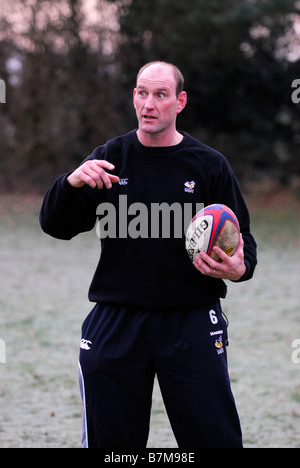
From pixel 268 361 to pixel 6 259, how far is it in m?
8.17

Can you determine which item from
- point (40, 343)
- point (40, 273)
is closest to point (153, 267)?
point (40, 343)

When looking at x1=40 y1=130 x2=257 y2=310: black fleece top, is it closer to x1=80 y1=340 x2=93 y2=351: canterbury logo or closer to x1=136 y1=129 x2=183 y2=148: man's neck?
x1=136 y1=129 x2=183 y2=148: man's neck

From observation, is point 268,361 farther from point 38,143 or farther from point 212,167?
point 38,143

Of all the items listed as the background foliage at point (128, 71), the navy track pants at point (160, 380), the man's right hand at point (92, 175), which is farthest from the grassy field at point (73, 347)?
the background foliage at point (128, 71)

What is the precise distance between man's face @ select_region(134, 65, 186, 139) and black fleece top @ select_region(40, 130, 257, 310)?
121 mm

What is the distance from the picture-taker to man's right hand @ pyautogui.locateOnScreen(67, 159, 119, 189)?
3.02 metres

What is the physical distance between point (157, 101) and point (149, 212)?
1.74ft

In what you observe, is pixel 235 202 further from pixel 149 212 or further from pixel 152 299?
pixel 152 299

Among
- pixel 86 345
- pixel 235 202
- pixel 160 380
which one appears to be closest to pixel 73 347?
pixel 86 345

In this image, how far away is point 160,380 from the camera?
127 inches

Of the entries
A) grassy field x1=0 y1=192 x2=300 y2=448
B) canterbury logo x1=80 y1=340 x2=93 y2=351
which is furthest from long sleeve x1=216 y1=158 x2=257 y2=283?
grassy field x1=0 y1=192 x2=300 y2=448

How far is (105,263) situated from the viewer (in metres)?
3.31

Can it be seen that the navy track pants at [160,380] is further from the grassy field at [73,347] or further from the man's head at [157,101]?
the grassy field at [73,347]

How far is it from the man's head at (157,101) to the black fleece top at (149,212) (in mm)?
90
